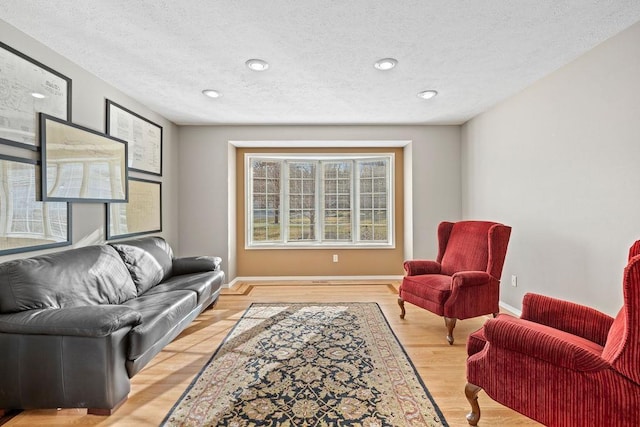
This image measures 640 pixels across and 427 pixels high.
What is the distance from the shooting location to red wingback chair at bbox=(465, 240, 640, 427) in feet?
4.02

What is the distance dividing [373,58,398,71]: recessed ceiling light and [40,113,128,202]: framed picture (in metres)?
2.65

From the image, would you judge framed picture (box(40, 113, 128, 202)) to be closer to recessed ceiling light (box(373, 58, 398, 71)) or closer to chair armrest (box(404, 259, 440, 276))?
recessed ceiling light (box(373, 58, 398, 71))

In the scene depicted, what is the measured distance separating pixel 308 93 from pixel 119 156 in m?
2.09

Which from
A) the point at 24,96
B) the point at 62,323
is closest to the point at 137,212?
the point at 24,96

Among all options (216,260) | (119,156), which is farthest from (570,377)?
(119,156)

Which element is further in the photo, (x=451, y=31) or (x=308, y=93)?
(x=308, y=93)

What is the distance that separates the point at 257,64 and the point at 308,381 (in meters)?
2.56

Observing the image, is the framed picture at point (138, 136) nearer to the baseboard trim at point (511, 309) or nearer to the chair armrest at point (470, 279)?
the chair armrest at point (470, 279)

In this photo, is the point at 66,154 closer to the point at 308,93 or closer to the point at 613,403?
the point at 308,93

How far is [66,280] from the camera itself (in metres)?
2.20

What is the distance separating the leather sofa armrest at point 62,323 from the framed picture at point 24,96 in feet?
3.91

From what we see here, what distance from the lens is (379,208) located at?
5.25 meters

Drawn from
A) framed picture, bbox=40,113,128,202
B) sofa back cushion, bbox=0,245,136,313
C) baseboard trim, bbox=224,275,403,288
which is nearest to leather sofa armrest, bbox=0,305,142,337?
sofa back cushion, bbox=0,245,136,313

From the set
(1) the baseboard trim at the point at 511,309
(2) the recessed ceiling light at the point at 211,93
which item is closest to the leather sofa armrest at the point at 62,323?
(2) the recessed ceiling light at the point at 211,93
